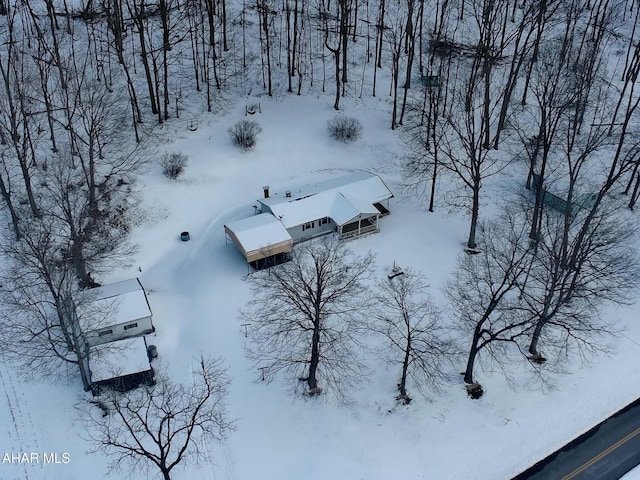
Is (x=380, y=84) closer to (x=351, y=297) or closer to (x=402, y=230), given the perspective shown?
(x=402, y=230)

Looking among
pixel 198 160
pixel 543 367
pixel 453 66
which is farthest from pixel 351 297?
pixel 453 66

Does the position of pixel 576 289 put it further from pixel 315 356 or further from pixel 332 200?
pixel 332 200

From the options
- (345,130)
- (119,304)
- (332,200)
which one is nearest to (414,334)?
(332,200)

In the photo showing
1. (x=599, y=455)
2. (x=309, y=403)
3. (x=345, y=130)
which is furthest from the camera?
(x=345, y=130)

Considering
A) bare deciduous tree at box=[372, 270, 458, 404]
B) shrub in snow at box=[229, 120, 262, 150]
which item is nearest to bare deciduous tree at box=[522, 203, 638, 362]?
bare deciduous tree at box=[372, 270, 458, 404]

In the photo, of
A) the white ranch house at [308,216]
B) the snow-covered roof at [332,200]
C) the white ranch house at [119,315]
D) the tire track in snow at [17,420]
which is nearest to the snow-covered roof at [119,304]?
the white ranch house at [119,315]
